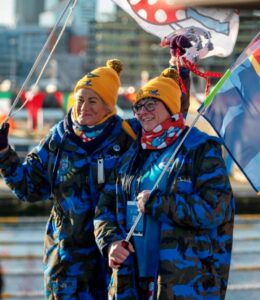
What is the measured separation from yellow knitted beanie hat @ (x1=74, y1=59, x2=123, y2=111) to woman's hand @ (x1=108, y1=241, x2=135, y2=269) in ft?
2.52

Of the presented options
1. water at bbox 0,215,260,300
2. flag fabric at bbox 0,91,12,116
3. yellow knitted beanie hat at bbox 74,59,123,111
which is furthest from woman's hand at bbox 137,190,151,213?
flag fabric at bbox 0,91,12,116

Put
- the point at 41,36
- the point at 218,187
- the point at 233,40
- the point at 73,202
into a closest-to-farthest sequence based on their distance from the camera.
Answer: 1. the point at 218,187
2. the point at 73,202
3. the point at 233,40
4. the point at 41,36

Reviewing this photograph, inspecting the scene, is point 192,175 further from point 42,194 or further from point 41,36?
point 41,36

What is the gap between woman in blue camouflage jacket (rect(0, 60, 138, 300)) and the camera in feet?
11.6

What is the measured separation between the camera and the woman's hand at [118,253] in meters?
3.11

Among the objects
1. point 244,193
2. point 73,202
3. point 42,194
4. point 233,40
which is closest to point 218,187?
point 73,202

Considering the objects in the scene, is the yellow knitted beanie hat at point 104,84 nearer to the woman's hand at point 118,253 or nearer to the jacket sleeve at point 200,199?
the jacket sleeve at point 200,199

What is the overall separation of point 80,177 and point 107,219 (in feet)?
1.07

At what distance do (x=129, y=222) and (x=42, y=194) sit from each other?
2.18ft

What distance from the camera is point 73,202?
3539 millimetres

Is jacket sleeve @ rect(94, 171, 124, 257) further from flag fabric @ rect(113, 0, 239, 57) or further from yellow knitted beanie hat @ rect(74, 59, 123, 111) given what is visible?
flag fabric @ rect(113, 0, 239, 57)

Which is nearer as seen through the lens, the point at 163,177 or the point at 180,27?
the point at 163,177

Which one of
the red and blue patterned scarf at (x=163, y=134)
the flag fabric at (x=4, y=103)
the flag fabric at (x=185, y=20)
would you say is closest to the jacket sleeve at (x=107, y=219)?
the red and blue patterned scarf at (x=163, y=134)

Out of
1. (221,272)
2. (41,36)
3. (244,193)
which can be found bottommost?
(41,36)
